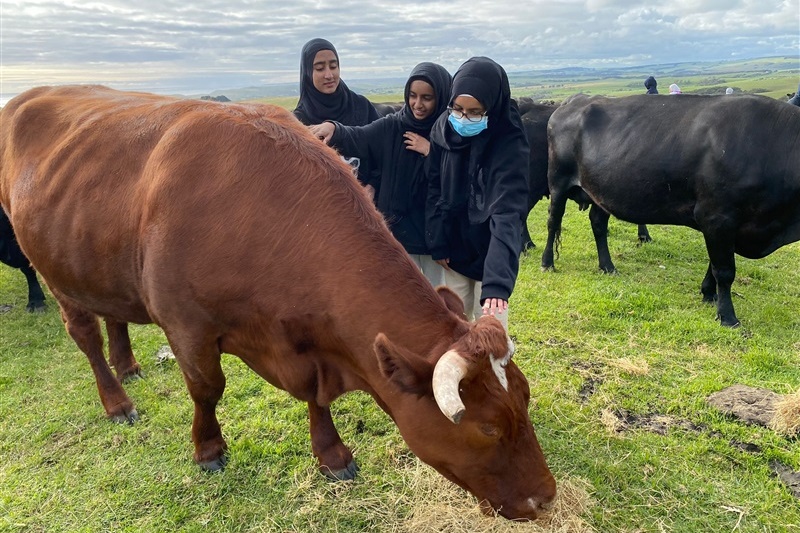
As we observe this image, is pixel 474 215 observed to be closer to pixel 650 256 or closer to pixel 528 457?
pixel 528 457

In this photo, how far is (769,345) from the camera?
518 cm

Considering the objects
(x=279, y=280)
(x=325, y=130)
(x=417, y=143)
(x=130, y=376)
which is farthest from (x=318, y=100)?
(x=130, y=376)

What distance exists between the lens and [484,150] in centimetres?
341

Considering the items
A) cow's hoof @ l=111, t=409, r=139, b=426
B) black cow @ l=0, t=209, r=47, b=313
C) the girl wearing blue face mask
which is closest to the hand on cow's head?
the girl wearing blue face mask

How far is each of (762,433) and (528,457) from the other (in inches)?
91.9

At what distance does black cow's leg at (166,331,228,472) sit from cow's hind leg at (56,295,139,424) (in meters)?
0.93

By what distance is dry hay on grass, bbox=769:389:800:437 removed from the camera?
12.2 ft

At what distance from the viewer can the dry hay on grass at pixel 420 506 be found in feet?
9.54

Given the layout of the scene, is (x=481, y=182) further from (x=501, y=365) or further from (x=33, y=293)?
(x=33, y=293)

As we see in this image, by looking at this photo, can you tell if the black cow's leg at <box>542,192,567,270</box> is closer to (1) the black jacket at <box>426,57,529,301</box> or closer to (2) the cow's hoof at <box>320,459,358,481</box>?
(1) the black jacket at <box>426,57,529,301</box>

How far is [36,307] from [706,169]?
7.87 m

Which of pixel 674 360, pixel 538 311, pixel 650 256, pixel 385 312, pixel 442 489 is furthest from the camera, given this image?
pixel 650 256

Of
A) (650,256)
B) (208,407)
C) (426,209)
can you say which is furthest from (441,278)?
(650,256)

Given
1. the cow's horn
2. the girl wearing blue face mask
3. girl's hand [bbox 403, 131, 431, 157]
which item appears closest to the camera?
the cow's horn
